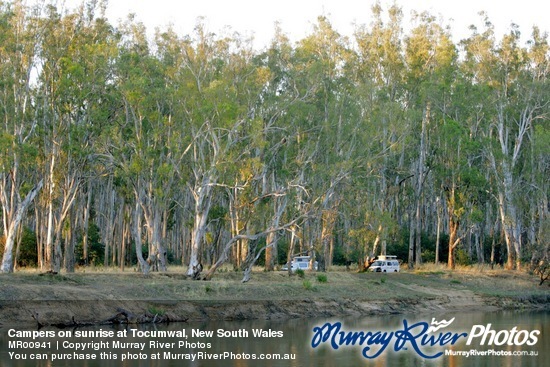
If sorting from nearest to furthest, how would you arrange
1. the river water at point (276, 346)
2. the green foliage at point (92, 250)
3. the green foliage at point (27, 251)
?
the river water at point (276, 346), the green foliage at point (27, 251), the green foliage at point (92, 250)

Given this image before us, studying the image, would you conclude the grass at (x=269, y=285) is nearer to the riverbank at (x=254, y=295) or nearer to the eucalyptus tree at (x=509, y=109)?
the riverbank at (x=254, y=295)

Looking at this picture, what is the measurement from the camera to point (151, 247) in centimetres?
5056

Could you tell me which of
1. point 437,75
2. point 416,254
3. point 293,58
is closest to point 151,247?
point 293,58

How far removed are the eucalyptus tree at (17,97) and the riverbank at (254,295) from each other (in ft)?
15.4

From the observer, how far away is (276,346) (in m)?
31.5

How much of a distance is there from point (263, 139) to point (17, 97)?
46.8ft

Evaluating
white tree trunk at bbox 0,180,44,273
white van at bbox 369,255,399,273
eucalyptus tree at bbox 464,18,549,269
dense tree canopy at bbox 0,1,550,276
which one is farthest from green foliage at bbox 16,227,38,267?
eucalyptus tree at bbox 464,18,549,269

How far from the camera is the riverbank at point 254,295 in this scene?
119ft

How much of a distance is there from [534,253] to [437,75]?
16.8m

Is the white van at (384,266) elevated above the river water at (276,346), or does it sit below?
above

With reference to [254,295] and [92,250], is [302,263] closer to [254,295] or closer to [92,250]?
[92,250]

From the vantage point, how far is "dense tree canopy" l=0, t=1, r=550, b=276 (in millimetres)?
46969

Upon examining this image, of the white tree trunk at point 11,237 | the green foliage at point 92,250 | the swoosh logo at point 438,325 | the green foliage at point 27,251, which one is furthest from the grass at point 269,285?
the green foliage at point 92,250

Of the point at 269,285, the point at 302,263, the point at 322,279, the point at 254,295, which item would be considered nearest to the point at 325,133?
the point at 302,263
